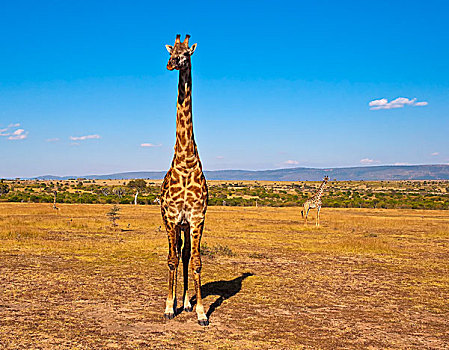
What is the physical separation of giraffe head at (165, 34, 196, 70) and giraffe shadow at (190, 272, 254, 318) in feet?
16.1

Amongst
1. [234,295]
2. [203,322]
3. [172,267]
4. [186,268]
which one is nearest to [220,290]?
[234,295]

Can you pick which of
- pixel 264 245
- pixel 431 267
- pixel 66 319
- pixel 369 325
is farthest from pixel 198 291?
pixel 264 245

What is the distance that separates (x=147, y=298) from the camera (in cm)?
983

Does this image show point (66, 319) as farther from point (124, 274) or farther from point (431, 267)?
point (431, 267)

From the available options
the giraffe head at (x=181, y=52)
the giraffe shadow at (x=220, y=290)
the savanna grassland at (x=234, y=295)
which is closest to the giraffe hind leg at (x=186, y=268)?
the savanna grassland at (x=234, y=295)

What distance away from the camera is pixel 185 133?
8.37 metres

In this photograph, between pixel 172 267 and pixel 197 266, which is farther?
pixel 172 267

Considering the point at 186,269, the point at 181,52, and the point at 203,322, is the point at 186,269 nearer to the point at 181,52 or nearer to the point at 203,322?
the point at 203,322

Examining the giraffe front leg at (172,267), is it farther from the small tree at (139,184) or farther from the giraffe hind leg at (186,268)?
the small tree at (139,184)

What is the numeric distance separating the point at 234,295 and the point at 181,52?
572cm

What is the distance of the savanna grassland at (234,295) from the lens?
7371 millimetres

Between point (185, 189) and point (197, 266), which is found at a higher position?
point (185, 189)

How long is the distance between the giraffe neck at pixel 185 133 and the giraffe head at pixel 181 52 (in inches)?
14.5

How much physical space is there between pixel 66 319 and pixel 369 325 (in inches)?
225
